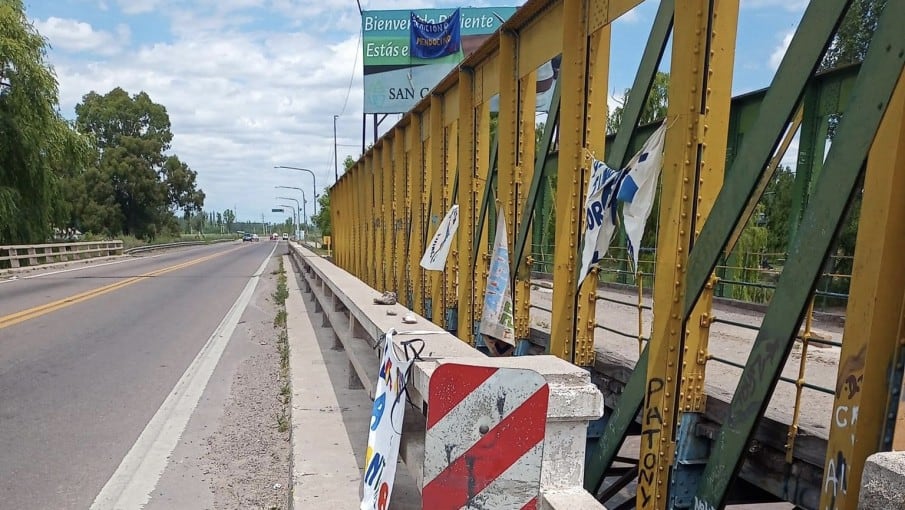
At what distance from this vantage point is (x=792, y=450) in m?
3.27

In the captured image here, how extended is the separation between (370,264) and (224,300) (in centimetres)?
596

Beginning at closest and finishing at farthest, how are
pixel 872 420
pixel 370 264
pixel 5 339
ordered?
pixel 872 420
pixel 5 339
pixel 370 264

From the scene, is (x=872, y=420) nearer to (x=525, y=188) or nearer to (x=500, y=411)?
(x=500, y=411)

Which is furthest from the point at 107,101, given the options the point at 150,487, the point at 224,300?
the point at 150,487

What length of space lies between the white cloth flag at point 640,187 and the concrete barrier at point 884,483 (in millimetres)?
2186

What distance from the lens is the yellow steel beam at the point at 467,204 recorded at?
259 inches

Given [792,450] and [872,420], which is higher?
[872,420]

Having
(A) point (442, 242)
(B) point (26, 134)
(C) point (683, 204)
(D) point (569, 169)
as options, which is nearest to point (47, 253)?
(B) point (26, 134)

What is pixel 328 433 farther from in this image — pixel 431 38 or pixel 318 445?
pixel 431 38

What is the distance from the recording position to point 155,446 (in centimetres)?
577

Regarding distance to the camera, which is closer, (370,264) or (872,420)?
(872,420)

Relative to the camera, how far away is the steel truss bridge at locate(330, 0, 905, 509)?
2.43 m

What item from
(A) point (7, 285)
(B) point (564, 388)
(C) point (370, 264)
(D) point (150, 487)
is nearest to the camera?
(B) point (564, 388)

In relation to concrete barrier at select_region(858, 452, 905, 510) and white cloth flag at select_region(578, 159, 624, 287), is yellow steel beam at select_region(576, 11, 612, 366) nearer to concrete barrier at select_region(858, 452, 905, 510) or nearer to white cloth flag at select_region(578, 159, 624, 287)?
white cloth flag at select_region(578, 159, 624, 287)
